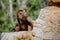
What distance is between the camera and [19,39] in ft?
4.59

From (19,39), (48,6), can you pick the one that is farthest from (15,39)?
(48,6)

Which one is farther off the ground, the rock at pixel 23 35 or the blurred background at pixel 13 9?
the blurred background at pixel 13 9

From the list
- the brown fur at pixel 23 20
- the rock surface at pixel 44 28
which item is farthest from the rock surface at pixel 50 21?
the brown fur at pixel 23 20

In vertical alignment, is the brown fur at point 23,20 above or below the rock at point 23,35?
above

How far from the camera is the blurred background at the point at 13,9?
4.61 feet

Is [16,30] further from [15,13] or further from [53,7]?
[53,7]

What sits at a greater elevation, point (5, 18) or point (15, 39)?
point (5, 18)

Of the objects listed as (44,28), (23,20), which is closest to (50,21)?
(44,28)

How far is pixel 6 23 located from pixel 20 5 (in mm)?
253

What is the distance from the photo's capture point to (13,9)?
1415mm

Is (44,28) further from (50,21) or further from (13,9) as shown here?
(13,9)

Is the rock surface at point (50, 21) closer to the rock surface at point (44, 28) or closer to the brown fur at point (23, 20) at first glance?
the rock surface at point (44, 28)

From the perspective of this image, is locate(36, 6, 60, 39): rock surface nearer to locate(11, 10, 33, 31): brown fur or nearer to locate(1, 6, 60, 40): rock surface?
locate(1, 6, 60, 40): rock surface

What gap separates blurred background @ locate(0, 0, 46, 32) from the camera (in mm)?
1406
